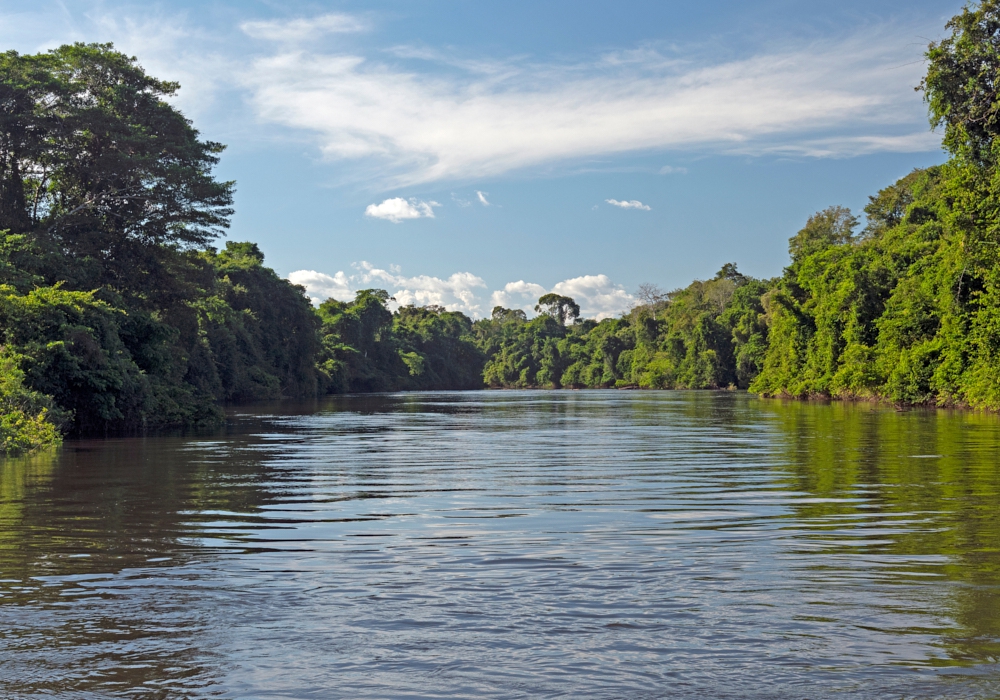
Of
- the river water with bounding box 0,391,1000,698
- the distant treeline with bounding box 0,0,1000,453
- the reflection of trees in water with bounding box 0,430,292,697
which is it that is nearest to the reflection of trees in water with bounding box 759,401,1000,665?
the river water with bounding box 0,391,1000,698

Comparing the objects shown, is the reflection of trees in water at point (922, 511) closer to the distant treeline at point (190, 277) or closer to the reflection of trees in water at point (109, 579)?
the reflection of trees in water at point (109, 579)

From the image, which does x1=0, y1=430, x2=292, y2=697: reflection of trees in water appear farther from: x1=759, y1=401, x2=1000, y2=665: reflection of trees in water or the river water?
x1=759, y1=401, x2=1000, y2=665: reflection of trees in water

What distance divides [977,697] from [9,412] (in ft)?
74.2

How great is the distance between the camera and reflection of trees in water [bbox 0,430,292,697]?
5.20m

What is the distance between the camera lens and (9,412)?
71.9 ft

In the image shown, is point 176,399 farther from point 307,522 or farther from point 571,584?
point 571,584

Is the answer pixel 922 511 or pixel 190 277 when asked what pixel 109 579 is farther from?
pixel 190 277

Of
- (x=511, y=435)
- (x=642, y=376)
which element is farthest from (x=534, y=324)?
(x=511, y=435)

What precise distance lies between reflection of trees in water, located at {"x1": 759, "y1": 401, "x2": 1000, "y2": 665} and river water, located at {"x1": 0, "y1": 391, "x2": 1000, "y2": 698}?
0.04 meters

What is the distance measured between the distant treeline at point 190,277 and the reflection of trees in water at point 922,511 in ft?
52.9

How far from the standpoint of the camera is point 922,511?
36.3ft

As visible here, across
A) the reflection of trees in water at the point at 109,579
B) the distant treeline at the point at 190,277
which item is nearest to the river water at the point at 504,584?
the reflection of trees in water at the point at 109,579

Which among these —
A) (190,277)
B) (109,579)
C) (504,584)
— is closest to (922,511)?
(504,584)

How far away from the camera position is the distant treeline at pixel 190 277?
28.0m
